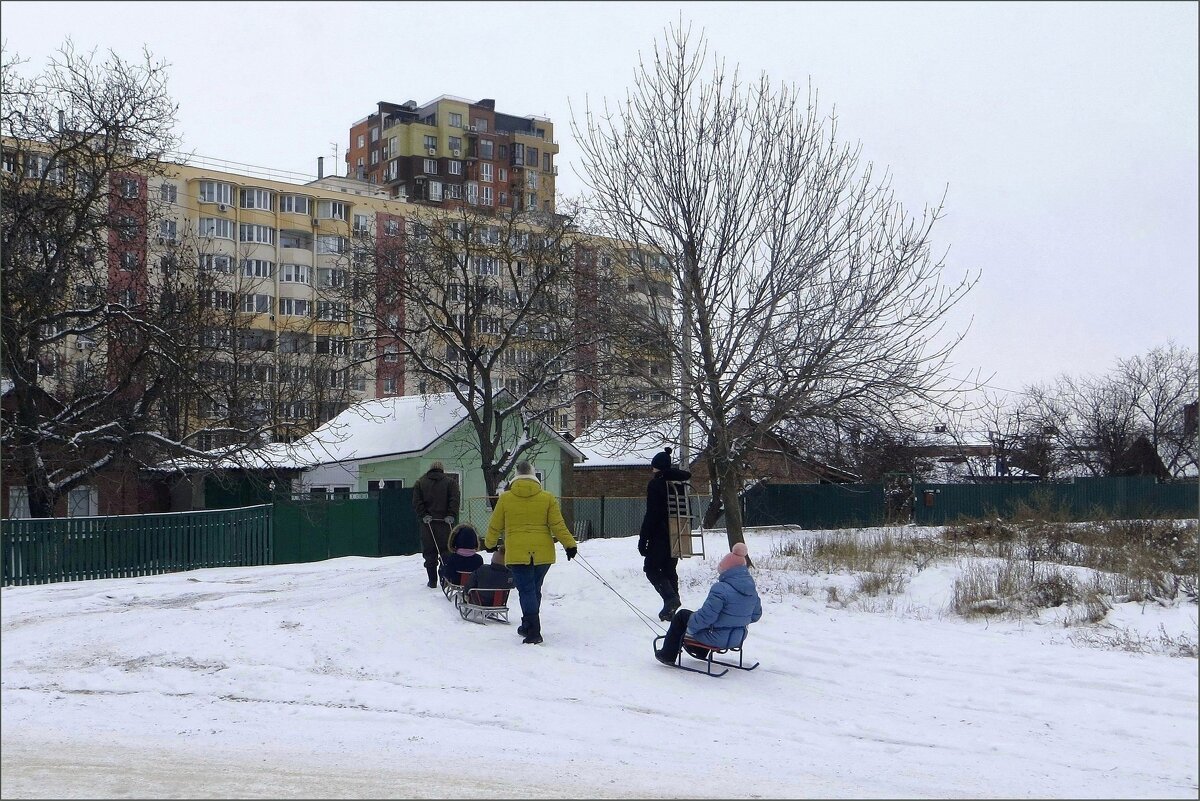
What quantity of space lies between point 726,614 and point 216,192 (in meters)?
71.5

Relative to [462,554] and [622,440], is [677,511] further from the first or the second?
[622,440]

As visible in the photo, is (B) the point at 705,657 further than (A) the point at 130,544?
No

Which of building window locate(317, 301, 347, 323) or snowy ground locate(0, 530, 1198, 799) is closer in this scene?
snowy ground locate(0, 530, 1198, 799)

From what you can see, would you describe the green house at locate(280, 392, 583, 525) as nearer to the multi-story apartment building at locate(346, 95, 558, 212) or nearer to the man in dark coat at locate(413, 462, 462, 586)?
the man in dark coat at locate(413, 462, 462, 586)

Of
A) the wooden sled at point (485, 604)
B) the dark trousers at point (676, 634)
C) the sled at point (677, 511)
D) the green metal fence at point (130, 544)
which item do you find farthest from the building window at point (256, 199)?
the dark trousers at point (676, 634)

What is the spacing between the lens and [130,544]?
71.9 feet

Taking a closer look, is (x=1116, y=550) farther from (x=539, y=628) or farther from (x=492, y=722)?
(x=492, y=722)

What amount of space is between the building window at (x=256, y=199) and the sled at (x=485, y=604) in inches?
2726

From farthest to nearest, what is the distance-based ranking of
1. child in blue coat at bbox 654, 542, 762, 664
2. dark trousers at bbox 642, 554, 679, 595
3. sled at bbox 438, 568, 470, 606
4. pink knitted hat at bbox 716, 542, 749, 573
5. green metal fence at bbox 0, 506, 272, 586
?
green metal fence at bbox 0, 506, 272, 586 < sled at bbox 438, 568, 470, 606 < dark trousers at bbox 642, 554, 679, 595 < pink knitted hat at bbox 716, 542, 749, 573 < child in blue coat at bbox 654, 542, 762, 664

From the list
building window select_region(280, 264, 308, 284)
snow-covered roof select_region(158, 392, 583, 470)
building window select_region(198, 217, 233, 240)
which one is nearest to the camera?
snow-covered roof select_region(158, 392, 583, 470)

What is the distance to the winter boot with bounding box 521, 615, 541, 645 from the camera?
12.1 m

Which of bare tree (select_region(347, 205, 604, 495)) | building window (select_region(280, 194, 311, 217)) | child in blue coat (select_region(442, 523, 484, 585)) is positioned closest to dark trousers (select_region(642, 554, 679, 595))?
child in blue coat (select_region(442, 523, 484, 585))

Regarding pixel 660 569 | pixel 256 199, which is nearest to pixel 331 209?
pixel 256 199

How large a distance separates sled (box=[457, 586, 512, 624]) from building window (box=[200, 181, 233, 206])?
67.7 metres
